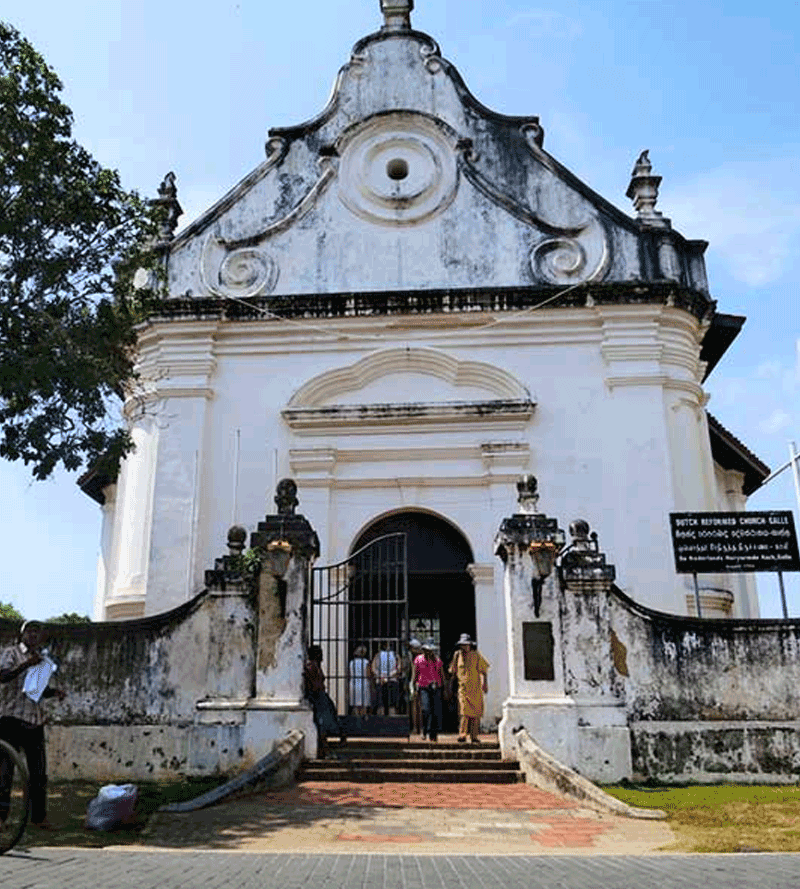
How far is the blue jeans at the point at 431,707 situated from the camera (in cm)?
1137

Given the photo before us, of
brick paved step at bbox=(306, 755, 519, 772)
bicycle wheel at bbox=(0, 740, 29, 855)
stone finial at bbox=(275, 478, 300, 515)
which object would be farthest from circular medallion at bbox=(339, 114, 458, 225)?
bicycle wheel at bbox=(0, 740, 29, 855)

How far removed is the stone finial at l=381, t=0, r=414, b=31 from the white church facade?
2404 mm

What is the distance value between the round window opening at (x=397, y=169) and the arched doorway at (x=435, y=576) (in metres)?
6.20

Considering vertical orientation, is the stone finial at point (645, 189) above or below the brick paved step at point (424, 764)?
above

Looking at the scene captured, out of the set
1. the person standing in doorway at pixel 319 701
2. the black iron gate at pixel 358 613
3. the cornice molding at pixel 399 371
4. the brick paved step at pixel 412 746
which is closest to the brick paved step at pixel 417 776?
the brick paved step at pixel 412 746

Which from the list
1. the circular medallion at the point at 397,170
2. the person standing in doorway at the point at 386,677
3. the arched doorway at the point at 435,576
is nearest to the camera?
the person standing in doorway at the point at 386,677

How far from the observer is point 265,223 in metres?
16.7

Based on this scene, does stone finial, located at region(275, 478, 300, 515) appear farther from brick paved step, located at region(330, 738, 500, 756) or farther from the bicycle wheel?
the bicycle wheel

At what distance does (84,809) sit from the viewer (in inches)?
341

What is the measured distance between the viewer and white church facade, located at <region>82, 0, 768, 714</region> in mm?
14539

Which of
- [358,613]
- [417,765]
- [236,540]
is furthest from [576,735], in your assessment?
[358,613]

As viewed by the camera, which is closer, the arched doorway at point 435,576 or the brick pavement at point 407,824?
the brick pavement at point 407,824

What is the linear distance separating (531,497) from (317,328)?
5823 millimetres

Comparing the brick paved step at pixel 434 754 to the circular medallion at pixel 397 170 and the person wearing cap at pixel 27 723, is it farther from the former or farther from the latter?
the circular medallion at pixel 397 170
